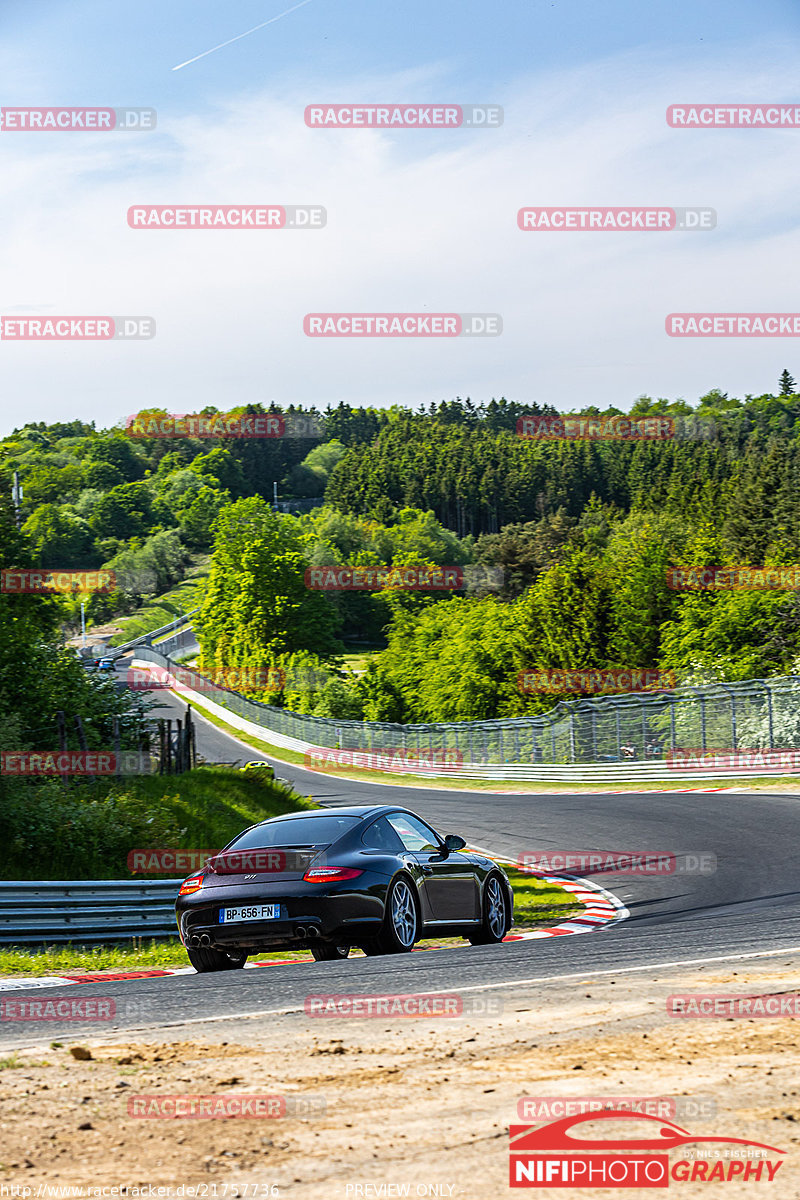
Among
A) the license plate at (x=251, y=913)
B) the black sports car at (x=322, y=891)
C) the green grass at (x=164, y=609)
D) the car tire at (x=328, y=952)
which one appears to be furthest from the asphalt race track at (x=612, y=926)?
the green grass at (x=164, y=609)

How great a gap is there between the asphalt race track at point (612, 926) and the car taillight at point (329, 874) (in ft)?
2.08

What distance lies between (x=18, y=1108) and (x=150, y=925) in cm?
852

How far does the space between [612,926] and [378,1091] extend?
871 centimetres

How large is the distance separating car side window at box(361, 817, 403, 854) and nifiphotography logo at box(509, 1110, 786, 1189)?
5.44 m

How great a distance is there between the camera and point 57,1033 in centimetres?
650

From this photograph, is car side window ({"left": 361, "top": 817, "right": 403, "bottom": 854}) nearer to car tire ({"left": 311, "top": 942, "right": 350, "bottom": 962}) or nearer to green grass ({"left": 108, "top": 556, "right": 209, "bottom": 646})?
car tire ({"left": 311, "top": 942, "right": 350, "bottom": 962})

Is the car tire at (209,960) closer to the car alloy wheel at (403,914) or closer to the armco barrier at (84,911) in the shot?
the car alloy wheel at (403,914)

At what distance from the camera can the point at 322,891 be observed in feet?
30.1

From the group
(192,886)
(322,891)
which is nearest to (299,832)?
(322,891)

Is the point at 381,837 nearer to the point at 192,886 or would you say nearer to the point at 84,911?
the point at 192,886

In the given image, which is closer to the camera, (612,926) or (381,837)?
(381,837)

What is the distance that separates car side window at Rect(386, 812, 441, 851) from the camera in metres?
10.3

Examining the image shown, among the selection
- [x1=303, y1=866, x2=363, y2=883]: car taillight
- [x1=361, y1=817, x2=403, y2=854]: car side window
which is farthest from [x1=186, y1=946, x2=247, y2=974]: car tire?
[x1=361, y1=817, x2=403, y2=854]: car side window

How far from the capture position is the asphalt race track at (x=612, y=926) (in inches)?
301
